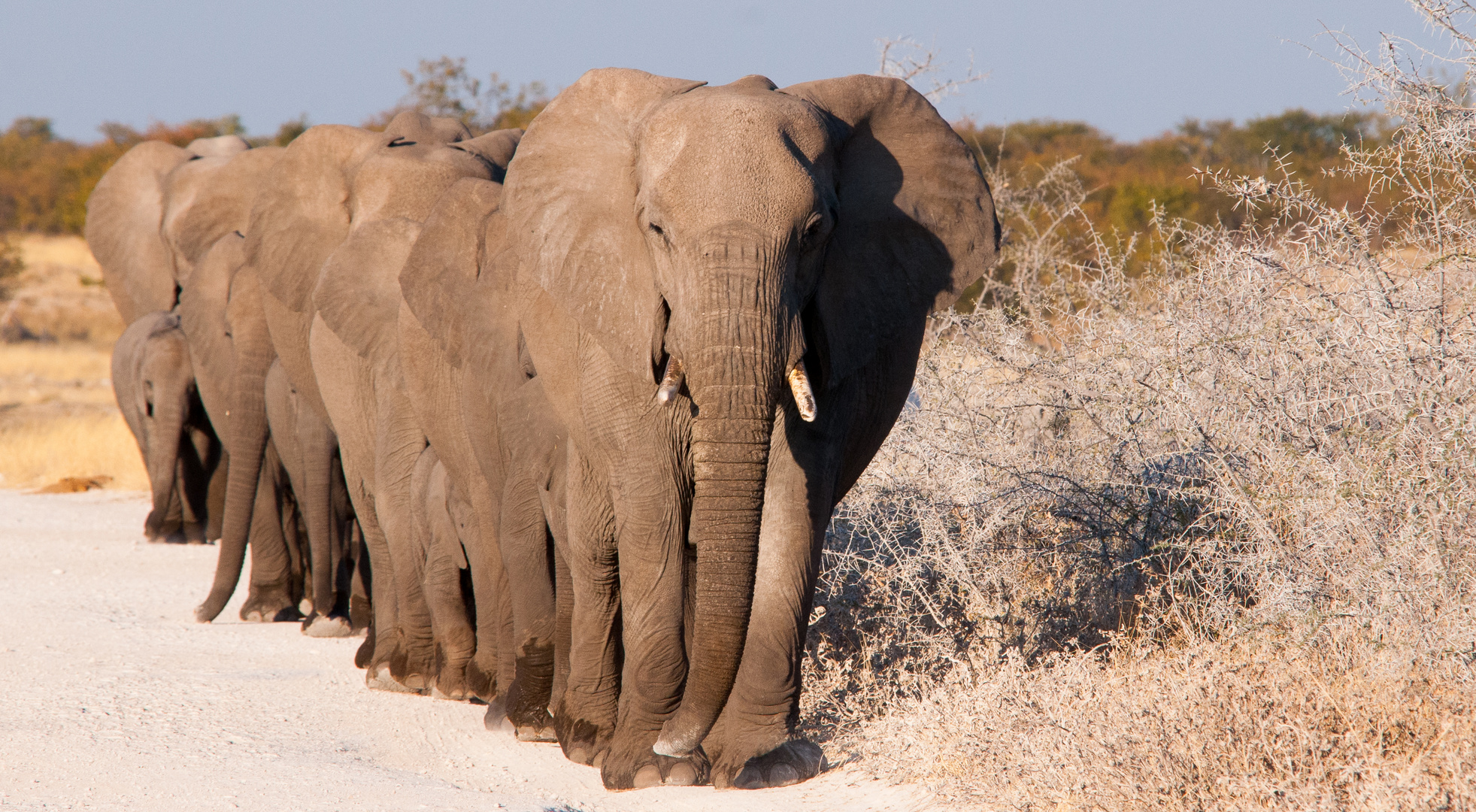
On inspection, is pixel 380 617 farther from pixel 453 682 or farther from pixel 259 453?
pixel 259 453

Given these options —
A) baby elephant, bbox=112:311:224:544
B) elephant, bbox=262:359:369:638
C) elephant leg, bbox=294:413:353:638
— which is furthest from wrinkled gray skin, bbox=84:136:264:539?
elephant leg, bbox=294:413:353:638

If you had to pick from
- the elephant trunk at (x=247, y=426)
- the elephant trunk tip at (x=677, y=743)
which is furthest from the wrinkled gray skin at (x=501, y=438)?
the elephant trunk at (x=247, y=426)

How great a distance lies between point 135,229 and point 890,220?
1011 centimetres

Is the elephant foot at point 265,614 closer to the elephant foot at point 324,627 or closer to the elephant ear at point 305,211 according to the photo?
the elephant foot at point 324,627

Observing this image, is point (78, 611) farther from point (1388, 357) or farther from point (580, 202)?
point (1388, 357)

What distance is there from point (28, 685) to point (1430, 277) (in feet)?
18.6

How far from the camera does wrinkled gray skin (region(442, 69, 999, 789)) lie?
4445mm

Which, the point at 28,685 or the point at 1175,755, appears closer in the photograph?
the point at 1175,755

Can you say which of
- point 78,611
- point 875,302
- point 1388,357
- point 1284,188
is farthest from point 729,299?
point 78,611

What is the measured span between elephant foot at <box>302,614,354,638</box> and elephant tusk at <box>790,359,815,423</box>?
478cm

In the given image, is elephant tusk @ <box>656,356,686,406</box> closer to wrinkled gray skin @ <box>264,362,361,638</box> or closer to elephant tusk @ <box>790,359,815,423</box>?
elephant tusk @ <box>790,359,815,423</box>

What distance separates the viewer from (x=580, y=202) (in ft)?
16.3

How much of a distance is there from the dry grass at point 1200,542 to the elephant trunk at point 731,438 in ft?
2.72

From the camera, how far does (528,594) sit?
610 cm
